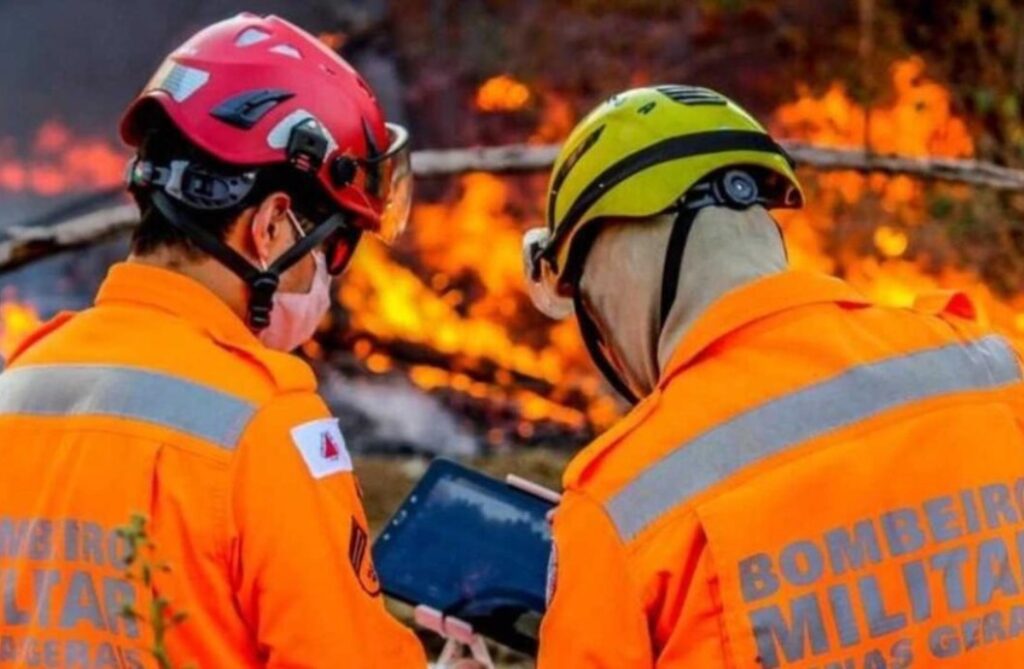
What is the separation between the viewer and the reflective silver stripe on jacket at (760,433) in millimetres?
2682

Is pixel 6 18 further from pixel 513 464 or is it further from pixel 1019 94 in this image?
pixel 1019 94

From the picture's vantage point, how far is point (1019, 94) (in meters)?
9.64

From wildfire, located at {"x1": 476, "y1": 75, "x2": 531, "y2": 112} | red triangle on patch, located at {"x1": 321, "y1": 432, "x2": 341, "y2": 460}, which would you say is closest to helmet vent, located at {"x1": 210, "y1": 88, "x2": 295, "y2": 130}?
red triangle on patch, located at {"x1": 321, "y1": 432, "x2": 341, "y2": 460}

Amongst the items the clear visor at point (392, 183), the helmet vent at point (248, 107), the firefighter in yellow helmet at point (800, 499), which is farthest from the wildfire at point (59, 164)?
the firefighter in yellow helmet at point (800, 499)

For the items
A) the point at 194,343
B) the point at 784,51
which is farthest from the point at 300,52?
the point at 784,51

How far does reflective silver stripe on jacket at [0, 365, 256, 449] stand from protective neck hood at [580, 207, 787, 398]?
0.61 metres

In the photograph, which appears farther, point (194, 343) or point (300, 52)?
point (300, 52)

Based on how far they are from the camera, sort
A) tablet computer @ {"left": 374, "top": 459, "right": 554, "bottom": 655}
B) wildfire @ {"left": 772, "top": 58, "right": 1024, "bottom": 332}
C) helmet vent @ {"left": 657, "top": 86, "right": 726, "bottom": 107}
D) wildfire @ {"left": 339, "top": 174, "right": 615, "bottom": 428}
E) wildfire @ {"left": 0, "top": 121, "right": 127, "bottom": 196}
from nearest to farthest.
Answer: helmet vent @ {"left": 657, "top": 86, "right": 726, "bottom": 107} < tablet computer @ {"left": 374, "top": 459, "right": 554, "bottom": 655} < wildfire @ {"left": 772, "top": 58, "right": 1024, "bottom": 332} < wildfire @ {"left": 339, "top": 174, "right": 615, "bottom": 428} < wildfire @ {"left": 0, "top": 121, "right": 127, "bottom": 196}

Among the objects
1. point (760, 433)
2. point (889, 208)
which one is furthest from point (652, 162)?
point (889, 208)

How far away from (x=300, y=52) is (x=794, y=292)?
111 cm

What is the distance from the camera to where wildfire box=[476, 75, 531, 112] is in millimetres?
11688

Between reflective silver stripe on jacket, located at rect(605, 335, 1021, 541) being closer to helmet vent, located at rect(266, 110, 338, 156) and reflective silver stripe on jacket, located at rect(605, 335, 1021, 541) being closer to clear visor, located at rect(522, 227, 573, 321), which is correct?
clear visor, located at rect(522, 227, 573, 321)

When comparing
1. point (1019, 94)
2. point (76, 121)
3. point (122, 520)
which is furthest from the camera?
point (76, 121)

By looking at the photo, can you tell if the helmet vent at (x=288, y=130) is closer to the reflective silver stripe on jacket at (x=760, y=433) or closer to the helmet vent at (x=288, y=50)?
the helmet vent at (x=288, y=50)
